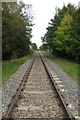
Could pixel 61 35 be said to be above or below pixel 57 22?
below

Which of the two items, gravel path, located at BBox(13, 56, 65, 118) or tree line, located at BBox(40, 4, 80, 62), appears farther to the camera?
tree line, located at BBox(40, 4, 80, 62)

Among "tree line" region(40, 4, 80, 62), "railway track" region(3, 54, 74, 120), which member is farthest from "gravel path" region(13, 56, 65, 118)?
"tree line" region(40, 4, 80, 62)

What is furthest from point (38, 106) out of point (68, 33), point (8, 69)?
point (68, 33)

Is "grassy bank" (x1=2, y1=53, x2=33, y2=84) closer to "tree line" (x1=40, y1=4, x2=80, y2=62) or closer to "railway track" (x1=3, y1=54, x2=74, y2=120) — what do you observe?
"railway track" (x1=3, y1=54, x2=74, y2=120)

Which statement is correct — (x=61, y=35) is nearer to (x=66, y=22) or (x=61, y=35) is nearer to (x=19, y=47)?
(x=66, y=22)

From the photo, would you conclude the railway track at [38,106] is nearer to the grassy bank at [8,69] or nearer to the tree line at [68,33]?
the grassy bank at [8,69]

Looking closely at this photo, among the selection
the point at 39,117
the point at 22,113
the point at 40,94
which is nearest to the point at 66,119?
the point at 39,117

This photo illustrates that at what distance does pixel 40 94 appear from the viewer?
895cm

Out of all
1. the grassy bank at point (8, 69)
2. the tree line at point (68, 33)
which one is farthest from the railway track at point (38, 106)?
the tree line at point (68, 33)

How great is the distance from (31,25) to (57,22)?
21.0ft

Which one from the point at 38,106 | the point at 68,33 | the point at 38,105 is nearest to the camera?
the point at 38,106

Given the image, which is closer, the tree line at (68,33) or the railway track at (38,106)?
the railway track at (38,106)

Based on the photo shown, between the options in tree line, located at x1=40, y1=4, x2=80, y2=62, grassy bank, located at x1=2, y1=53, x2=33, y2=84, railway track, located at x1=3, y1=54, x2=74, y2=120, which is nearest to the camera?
railway track, located at x1=3, y1=54, x2=74, y2=120

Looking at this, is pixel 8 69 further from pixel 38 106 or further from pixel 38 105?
pixel 38 106
